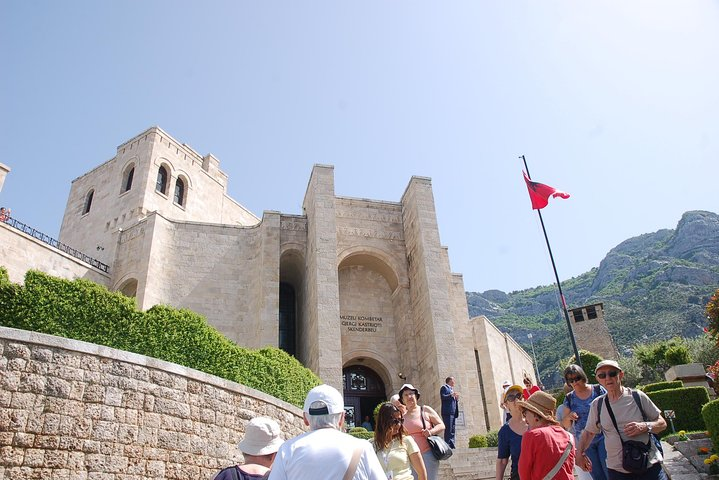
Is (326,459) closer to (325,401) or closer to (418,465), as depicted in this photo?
(325,401)

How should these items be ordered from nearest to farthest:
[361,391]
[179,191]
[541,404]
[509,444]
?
[541,404] < [509,444] < [361,391] < [179,191]

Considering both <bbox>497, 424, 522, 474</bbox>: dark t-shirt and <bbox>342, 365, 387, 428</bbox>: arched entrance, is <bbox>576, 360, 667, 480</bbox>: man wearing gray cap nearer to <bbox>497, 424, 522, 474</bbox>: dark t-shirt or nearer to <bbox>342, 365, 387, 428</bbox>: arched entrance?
<bbox>497, 424, 522, 474</bbox>: dark t-shirt

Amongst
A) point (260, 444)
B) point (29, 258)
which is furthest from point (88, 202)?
point (260, 444)

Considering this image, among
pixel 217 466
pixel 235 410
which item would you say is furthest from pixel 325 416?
pixel 235 410

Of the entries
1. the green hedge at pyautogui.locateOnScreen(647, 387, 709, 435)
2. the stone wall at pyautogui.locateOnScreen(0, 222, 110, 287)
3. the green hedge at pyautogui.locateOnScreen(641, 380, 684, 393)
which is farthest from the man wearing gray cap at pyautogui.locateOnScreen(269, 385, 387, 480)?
the stone wall at pyautogui.locateOnScreen(0, 222, 110, 287)

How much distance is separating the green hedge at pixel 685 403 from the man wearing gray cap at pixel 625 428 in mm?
7745

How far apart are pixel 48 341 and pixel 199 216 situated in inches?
732

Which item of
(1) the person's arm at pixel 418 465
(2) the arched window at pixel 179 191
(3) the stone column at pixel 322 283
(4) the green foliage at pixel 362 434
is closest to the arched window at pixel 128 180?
(2) the arched window at pixel 179 191

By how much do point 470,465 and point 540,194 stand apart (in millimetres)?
8744

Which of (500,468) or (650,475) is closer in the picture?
(650,475)

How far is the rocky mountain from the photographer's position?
5959cm

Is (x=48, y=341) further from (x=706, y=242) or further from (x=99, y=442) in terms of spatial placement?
(x=706, y=242)

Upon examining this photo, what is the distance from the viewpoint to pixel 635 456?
155 inches

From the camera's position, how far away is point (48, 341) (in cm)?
590
